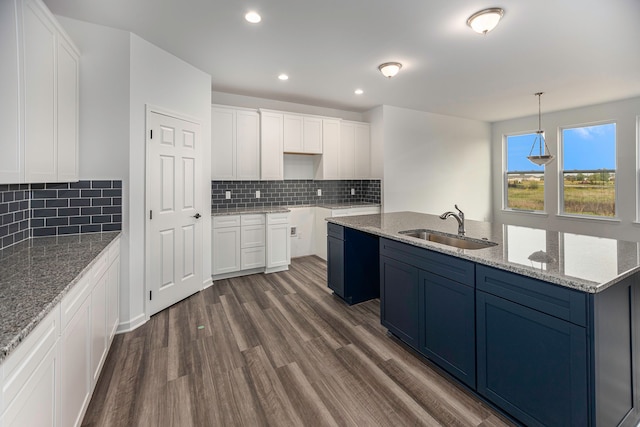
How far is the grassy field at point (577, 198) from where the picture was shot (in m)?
5.31

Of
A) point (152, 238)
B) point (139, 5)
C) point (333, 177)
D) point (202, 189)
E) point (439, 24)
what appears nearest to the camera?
point (139, 5)

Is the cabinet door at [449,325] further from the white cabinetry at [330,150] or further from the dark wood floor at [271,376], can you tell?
the white cabinetry at [330,150]

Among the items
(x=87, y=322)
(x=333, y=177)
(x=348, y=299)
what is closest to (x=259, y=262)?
(x=348, y=299)

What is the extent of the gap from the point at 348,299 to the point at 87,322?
90.2 inches

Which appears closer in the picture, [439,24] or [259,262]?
[439,24]

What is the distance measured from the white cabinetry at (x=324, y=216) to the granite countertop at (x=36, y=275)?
3187mm

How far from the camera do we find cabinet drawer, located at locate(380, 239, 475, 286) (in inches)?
72.4

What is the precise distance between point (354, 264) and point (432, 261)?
50.7 inches

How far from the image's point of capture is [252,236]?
4.32 m

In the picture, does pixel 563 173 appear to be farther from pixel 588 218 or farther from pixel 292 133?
pixel 292 133

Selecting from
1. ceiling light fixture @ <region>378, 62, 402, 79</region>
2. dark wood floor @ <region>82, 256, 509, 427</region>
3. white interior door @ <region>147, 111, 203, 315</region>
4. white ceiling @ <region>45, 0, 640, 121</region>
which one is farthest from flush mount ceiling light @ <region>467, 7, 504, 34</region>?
white interior door @ <region>147, 111, 203, 315</region>

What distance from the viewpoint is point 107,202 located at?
2664mm

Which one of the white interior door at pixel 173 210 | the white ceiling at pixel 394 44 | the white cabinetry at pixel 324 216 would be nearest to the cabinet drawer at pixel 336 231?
the white cabinetry at pixel 324 216

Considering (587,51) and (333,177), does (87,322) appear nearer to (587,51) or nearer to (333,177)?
(333,177)
